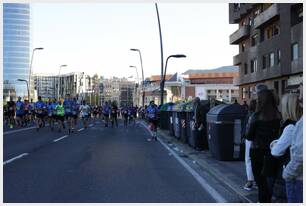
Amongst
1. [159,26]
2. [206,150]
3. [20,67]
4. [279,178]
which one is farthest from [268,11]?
[20,67]

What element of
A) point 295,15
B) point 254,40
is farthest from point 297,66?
point 254,40

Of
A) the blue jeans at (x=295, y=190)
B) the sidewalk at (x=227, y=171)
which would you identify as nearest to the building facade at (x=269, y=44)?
the sidewalk at (x=227, y=171)

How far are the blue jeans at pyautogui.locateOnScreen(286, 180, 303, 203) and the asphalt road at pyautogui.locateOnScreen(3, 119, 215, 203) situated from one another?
8.61ft

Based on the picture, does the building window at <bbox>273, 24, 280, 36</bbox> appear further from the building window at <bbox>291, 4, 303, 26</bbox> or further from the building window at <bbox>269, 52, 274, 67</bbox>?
the building window at <bbox>291, 4, 303, 26</bbox>

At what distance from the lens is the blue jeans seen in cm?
517

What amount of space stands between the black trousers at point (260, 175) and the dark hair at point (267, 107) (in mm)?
463

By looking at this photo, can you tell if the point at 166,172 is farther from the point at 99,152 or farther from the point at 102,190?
the point at 99,152

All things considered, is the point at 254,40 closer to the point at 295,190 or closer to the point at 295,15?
the point at 295,15

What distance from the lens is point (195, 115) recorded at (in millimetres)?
14844

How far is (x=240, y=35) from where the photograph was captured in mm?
59000

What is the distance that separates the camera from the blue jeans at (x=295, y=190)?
204 inches

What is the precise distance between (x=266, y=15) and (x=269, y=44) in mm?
2640

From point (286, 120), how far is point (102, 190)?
3.90 metres

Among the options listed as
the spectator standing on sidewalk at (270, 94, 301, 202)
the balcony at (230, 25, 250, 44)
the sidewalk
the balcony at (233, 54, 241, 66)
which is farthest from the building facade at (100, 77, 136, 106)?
the spectator standing on sidewalk at (270, 94, 301, 202)
